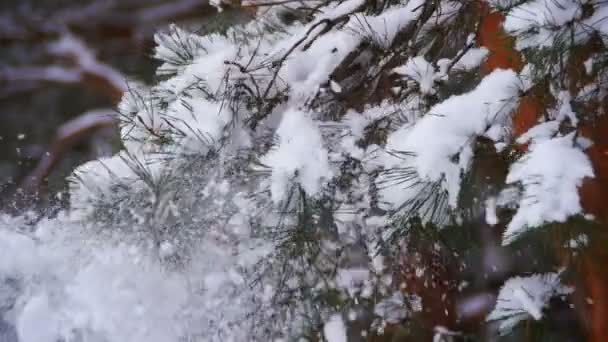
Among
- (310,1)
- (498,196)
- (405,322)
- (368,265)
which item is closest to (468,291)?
(405,322)

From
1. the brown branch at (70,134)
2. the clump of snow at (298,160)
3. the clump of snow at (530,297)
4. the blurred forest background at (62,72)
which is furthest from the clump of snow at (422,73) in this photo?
the brown branch at (70,134)

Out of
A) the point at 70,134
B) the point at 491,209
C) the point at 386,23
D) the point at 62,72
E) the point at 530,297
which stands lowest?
the point at 530,297

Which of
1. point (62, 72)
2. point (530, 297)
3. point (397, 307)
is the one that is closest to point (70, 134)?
point (62, 72)

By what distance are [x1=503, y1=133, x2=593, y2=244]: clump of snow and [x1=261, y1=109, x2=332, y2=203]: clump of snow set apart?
34cm

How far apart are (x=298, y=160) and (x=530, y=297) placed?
0.93 meters

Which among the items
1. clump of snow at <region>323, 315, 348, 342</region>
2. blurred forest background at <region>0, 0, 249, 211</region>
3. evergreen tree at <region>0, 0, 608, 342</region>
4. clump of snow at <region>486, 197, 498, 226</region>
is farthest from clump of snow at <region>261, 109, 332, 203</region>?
blurred forest background at <region>0, 0, 249, 211</region>

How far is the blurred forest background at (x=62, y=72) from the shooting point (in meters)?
3.20

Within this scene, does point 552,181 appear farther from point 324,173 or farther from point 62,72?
point 62,72

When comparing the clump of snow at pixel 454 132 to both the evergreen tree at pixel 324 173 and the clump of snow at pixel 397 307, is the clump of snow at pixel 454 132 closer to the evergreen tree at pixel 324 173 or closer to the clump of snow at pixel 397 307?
the evergreen tree at pixel 324 173

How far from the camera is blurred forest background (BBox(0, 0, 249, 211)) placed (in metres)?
3.20

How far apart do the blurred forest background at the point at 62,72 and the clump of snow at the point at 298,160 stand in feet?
7.87

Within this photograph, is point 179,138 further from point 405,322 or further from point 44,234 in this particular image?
point 405,322

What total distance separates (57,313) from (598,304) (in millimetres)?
1678

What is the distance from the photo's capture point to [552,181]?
780mm
